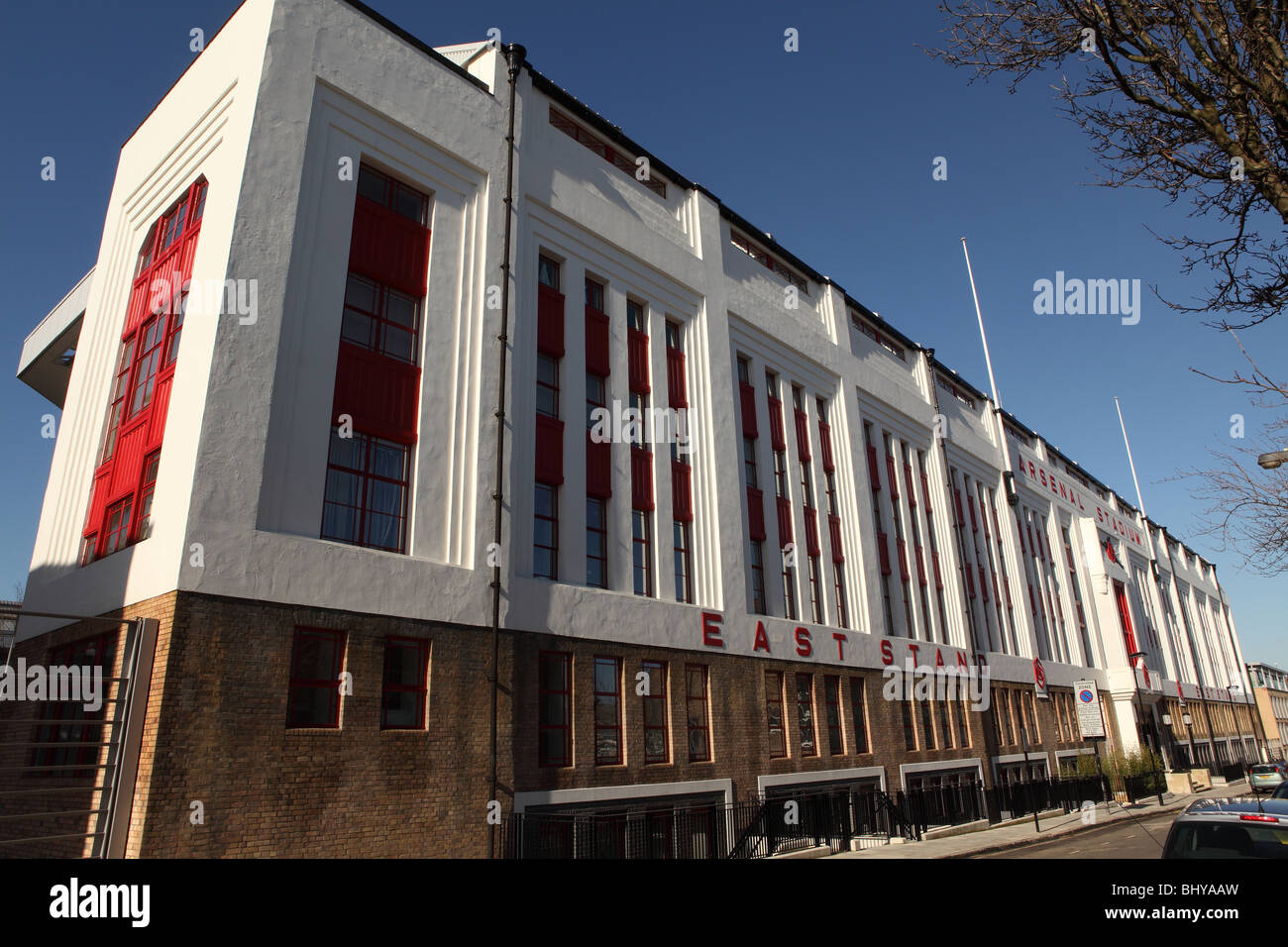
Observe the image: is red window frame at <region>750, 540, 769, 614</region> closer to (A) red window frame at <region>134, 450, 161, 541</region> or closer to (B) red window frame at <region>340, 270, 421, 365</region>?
(B) red window frame at <region>340, 270, 421, 365</region>

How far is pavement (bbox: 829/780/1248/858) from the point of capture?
20.4 metres

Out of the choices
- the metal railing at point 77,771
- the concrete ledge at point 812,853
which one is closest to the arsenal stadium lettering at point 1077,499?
the concrete ledge at point 812,853

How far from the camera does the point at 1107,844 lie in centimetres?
2078


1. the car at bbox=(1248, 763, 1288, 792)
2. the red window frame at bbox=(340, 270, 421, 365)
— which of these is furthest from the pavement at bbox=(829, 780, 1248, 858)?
the red window frame at bbox=(340, 270, 421, 365)

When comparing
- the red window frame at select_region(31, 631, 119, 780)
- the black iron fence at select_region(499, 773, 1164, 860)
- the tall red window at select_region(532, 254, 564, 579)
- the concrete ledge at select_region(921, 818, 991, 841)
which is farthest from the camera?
the concrete ledge at select_region(921, 818, 991, 841)

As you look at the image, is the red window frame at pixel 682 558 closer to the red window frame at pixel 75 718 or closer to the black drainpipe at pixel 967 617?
the red window frame at pixel 75 718

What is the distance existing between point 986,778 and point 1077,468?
109 ft

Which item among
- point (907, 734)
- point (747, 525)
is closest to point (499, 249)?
point (747, 525)

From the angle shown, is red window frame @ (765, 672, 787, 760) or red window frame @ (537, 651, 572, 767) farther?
red window frame @ (765, 672, 787, 760)

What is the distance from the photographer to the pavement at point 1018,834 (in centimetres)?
2042

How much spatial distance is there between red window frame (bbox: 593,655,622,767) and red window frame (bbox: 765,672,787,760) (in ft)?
19.0

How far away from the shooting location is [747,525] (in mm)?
24953

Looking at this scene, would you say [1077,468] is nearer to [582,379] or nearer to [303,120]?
[582,379]

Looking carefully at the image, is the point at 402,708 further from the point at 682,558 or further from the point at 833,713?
the point at 833,713
